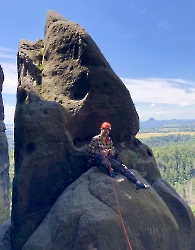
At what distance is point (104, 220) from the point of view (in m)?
9.13

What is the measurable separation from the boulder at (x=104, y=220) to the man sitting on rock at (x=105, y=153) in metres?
0.26

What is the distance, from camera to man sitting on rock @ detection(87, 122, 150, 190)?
34.9 feet

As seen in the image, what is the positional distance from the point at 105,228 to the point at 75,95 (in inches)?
231

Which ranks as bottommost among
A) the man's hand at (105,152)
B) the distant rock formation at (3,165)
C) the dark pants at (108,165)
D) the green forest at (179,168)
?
the green forest at (179,168)

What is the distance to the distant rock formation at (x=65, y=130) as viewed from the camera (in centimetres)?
1008

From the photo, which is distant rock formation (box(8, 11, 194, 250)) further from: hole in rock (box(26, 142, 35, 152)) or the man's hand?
the man's hand

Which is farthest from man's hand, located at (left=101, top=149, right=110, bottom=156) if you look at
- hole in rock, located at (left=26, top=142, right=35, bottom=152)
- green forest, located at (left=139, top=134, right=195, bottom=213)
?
green forest, located at (left=139, top=134, right=195, bottom=213)

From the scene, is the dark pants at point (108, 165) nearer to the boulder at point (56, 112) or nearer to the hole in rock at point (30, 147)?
the boulder at point (56, 112)

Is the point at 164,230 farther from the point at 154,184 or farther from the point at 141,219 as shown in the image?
the point at 154,184

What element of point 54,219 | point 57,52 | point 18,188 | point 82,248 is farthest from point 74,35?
point 82,248

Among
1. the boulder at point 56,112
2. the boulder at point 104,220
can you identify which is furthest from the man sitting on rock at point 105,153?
the boulder at point 56,112

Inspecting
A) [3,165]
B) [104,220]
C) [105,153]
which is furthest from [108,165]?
[3,165]

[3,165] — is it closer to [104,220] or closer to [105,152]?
[105,152]

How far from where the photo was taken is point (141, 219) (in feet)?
32.2
